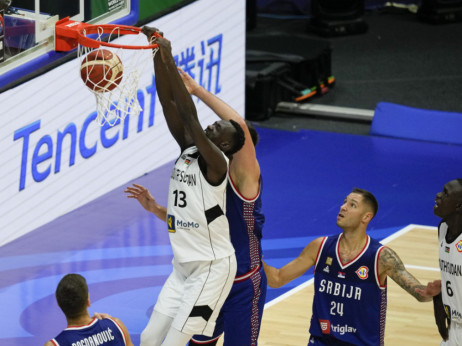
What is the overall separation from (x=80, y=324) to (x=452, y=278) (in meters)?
2.26

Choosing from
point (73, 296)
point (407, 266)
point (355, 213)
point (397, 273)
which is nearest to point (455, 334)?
point (397, 273)

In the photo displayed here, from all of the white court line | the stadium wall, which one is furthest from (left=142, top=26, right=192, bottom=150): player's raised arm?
the stadium wall

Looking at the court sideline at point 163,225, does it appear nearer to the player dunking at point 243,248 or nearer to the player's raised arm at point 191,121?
the player dunking at point 243,248

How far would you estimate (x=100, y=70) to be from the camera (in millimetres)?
7535

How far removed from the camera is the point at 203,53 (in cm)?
1316

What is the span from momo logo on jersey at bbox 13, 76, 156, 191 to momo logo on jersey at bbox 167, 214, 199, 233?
4137mm

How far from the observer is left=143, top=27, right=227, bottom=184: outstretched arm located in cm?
630

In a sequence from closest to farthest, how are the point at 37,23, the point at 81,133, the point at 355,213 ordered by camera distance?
the point at 355,213 → the point at 37,23 → the point at 81,133

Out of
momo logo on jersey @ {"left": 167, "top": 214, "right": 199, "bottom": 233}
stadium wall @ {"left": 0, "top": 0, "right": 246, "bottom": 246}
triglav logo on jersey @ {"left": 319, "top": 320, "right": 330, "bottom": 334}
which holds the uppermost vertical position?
momo logo on jersey @ {"left": 167, "top": 214, "right": 199, "bottom": 233}

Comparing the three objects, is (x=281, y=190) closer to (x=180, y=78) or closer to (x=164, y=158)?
(x=164, y=158)

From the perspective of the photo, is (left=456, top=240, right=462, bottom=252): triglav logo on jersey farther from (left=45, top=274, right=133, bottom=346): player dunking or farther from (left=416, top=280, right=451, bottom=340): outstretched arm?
(left=45, top=274, right=133, bottom=346): player dunking

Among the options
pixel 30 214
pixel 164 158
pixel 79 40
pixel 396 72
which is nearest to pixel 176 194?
pixel 79 40

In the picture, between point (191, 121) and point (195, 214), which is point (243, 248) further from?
point (191, 121)

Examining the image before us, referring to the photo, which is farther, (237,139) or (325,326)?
(325,326)
